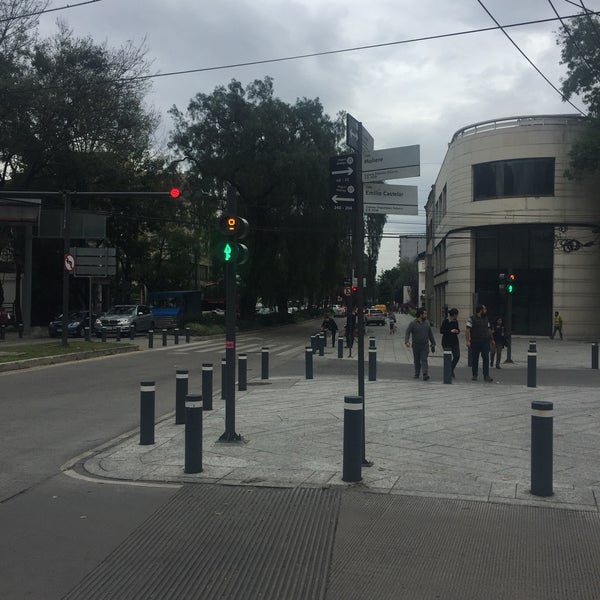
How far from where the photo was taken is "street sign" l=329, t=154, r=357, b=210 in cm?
718

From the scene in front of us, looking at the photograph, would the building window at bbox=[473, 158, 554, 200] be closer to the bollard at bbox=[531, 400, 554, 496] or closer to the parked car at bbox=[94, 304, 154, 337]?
the parked car at bbox=[94, 304, 154, 337]

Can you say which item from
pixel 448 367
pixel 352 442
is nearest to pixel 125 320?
pixel 448 367

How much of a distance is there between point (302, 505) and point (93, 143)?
33.2 metres

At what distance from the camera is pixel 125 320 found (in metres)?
34.8

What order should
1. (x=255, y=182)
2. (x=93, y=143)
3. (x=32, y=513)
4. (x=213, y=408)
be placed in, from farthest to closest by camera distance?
(x=255, y=182) → (x=93, y=143) → (x=213, y=408) → (x=32, y=513)

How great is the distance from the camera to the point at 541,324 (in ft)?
122

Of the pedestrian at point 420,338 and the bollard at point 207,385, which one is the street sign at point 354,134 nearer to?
the bollard at point 207,385

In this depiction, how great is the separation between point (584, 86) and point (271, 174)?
18120mm

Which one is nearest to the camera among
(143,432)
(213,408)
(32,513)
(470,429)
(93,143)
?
(32,513)

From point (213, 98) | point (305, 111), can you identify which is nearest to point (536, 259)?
point (305, 111)

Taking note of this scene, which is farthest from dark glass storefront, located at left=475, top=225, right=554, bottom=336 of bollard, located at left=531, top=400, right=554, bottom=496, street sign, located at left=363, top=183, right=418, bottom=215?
bollard, located at left=531, top=400, right=554, bottom=496

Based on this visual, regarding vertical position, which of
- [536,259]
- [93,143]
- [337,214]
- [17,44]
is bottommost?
[536,259]

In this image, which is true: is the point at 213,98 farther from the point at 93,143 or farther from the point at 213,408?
the point at 213,408

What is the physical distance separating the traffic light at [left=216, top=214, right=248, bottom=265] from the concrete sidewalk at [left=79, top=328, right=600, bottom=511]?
233cm
